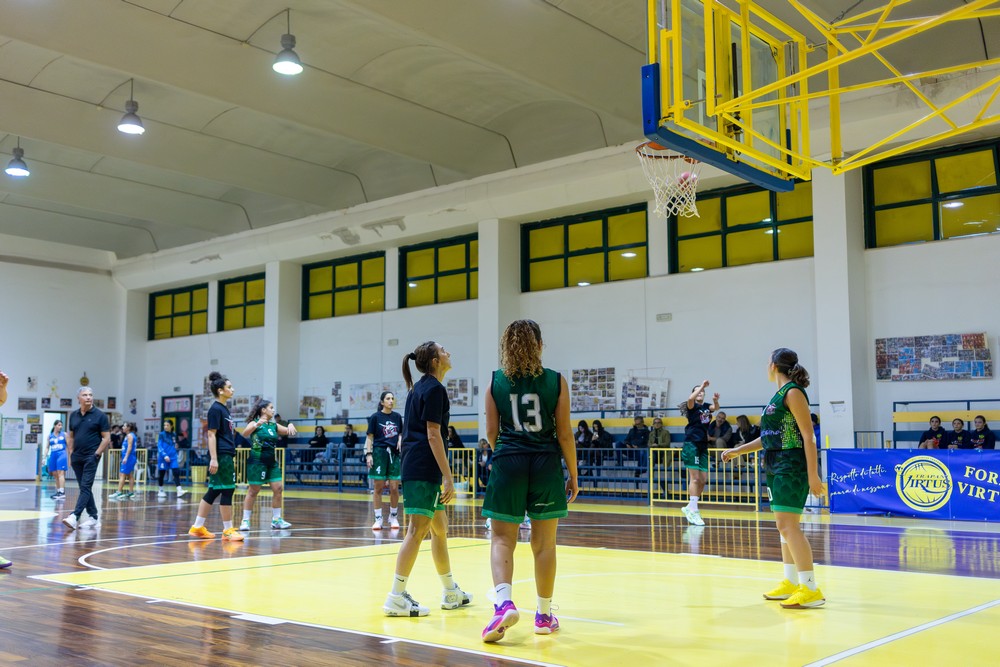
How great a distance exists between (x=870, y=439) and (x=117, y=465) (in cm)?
2313

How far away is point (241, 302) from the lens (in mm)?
31125

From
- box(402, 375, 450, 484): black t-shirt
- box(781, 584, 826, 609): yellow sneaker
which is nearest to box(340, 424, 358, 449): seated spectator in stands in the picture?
box(402, 375, 450, 484): black t-shirt

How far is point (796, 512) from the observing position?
6.73 meters

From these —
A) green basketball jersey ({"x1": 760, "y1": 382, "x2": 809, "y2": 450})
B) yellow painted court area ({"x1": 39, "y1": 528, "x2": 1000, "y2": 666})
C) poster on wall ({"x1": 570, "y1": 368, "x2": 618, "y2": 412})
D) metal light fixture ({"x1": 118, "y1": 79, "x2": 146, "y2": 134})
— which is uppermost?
metal light fixture ({"x1": 118, "y1": 79, "x2": 146, "y2": 134})

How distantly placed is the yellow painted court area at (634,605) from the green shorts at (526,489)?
2.49 ft

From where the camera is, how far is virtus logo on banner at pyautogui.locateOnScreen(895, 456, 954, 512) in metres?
14.1

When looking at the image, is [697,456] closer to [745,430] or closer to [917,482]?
[917,482]

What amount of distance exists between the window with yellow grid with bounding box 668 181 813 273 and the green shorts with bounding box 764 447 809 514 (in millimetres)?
13532

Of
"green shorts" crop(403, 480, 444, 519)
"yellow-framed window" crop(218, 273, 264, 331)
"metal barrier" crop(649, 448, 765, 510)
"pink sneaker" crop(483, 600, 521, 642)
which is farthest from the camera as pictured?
"yellow-framed window" crop(218, 273, 264, 331)

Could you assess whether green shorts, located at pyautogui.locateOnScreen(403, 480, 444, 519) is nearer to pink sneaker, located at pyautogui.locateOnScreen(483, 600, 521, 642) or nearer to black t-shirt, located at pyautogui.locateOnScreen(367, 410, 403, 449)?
pink sneaker, located at pyautogui.locateOnScreen(483, 600, 521, 642)

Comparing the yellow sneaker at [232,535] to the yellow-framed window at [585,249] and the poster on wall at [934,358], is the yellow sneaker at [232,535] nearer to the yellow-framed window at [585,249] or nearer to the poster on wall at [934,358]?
the poster on wall at [934,358]

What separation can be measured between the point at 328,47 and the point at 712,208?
9.10 m

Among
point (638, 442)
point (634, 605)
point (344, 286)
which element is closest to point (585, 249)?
point (638, 442)

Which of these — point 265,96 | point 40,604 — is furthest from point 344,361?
point 40,604
